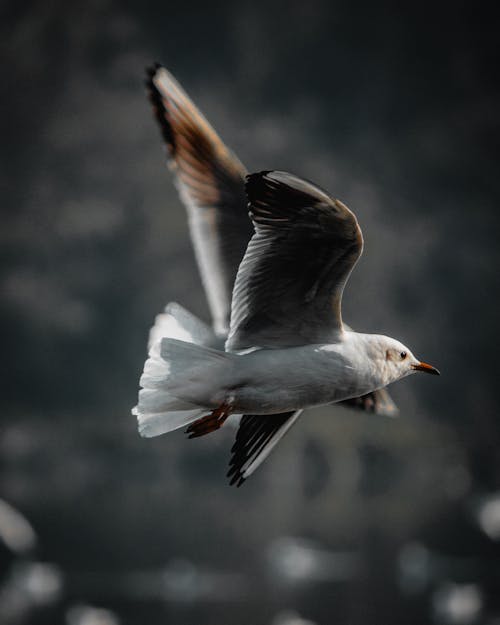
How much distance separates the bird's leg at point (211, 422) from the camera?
243 centimetres

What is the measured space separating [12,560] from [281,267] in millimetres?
52931

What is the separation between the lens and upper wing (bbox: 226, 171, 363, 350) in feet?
7.57

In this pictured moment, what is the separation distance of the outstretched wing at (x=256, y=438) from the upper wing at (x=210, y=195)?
0.97 meters

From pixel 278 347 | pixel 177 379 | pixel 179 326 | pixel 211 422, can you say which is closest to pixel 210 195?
pixel 179 326

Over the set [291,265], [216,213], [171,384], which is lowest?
[171,384]

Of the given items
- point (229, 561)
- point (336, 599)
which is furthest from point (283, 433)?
point (229, 561)

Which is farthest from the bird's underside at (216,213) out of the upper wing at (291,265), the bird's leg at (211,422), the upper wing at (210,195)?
the bird's leg at (211,422)

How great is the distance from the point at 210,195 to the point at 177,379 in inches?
55.4

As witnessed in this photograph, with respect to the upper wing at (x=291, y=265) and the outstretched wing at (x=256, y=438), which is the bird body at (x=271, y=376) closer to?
the upper wing at (x=291, y=265)

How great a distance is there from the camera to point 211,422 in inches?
97.8

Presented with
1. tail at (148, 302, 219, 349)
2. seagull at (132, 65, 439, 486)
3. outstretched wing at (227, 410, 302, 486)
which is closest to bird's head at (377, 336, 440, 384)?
seagull at (132, 65, 439, 486)

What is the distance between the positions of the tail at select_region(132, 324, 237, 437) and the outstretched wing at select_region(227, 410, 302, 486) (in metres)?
0.32

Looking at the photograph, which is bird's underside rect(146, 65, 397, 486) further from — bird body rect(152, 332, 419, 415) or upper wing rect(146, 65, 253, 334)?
bird body rect(152, 332, 419, 415)

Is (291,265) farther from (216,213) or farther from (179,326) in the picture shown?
(216,213)
